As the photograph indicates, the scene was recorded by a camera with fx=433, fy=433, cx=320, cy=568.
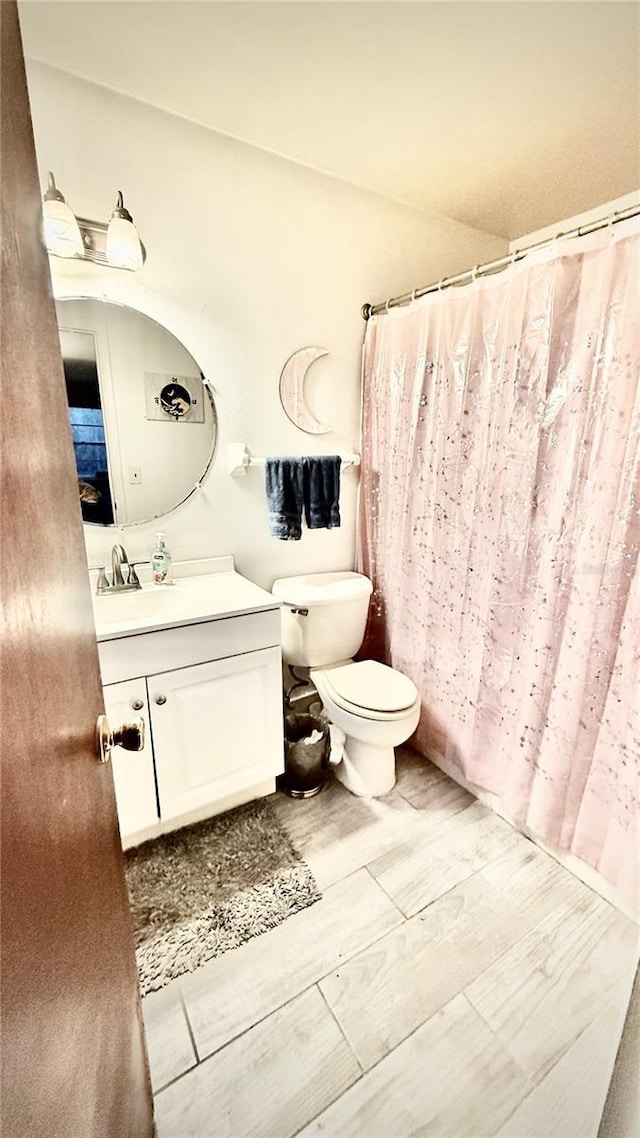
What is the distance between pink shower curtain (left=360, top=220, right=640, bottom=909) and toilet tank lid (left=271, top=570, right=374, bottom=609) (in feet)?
0.68

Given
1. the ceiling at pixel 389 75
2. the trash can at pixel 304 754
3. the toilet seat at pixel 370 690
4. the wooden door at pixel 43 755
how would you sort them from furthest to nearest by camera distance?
the trash can at pixel 304 754, the toilet seat at pixel 370 690, the ceiling at pixel 389 75, the wooden door at pixel 43 755

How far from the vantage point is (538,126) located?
4.53ft

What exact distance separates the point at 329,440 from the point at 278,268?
68 centimetres

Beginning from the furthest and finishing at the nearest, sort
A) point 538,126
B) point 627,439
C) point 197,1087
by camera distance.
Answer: point 538,126 < point 627,439 < point 197,1087

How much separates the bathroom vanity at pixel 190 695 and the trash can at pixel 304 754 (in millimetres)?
84

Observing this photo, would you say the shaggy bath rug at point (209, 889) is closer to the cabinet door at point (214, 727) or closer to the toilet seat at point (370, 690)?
the cabinet door at point (214, 727)

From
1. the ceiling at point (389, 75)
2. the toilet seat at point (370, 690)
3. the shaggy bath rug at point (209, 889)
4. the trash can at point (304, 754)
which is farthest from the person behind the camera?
the trash can at point (304, 754)

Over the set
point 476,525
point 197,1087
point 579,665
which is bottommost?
point 197,1087

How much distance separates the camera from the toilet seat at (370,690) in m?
1.54

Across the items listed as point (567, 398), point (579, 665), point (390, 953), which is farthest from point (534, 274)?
point (390, 953)

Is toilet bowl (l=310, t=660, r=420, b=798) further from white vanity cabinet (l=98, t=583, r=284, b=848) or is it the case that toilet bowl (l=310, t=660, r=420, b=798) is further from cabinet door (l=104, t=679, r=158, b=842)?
cabinet door (l=104, t=679, r=158, b=842)

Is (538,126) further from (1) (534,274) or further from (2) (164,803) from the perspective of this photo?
(2) (164,803)

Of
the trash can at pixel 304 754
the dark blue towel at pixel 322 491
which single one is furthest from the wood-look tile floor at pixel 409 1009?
the dark blue towel at pixel 322 491

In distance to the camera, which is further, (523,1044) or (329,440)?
(329,440)
